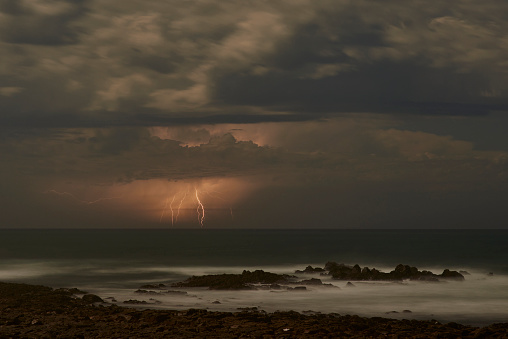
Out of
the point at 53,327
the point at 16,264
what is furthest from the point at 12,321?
the point at 16,264

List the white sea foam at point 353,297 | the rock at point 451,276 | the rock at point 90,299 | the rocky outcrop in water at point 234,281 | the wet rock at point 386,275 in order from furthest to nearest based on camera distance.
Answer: the rock at point 451,276
the wet rock at point 386,275
the rocky outcrop in water at point 234,281
the white sea foam at point 353,297
the rock at point 90,299

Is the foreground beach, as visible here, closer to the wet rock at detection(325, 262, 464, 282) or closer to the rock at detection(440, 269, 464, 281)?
the wet rock at detection(325, 262, 464, 282)

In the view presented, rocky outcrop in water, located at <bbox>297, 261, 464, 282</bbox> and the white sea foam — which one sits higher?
rocky outcrop in water, located at <bbox>297, 261, 464, 282</bbox>

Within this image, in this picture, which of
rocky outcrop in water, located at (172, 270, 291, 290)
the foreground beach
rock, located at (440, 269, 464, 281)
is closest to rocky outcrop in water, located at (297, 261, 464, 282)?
rock, located at (440, 269, 464, 281)

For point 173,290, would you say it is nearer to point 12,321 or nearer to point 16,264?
point 12,321

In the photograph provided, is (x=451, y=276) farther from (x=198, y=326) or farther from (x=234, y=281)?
(x=198, y=326)

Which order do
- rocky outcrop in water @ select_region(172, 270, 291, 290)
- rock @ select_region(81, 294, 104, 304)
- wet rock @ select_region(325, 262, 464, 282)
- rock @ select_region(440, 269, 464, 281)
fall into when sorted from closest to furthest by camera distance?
rock @ select_region(81, 294, 104, 304) < rocky outcrop in water @ select_region(172, 270, 291, 290) < wet rock @ select_region(325, 262, 464, 282) < rock @ select_region(440, 269, 464, 281)

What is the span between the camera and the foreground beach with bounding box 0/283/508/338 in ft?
66.7

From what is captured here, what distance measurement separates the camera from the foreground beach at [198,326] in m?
20.3

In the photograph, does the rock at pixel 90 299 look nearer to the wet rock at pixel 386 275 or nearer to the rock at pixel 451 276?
the wet rock at pixel 386 275

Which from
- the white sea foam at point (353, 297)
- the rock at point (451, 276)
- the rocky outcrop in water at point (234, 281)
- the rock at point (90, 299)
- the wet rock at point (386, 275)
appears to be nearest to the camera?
the rock at point (90, 299)

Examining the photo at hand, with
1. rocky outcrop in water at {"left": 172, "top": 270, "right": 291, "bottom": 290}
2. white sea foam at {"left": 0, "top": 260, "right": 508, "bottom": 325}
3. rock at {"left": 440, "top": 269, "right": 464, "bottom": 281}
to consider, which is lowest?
white sea foam at {"left": 0, "top": 260, "right": 508, "bottom": 325}

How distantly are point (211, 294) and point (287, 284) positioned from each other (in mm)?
8318

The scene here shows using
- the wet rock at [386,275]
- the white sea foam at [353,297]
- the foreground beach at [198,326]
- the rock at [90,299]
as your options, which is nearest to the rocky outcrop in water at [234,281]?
the white sea foam at [353,297]
